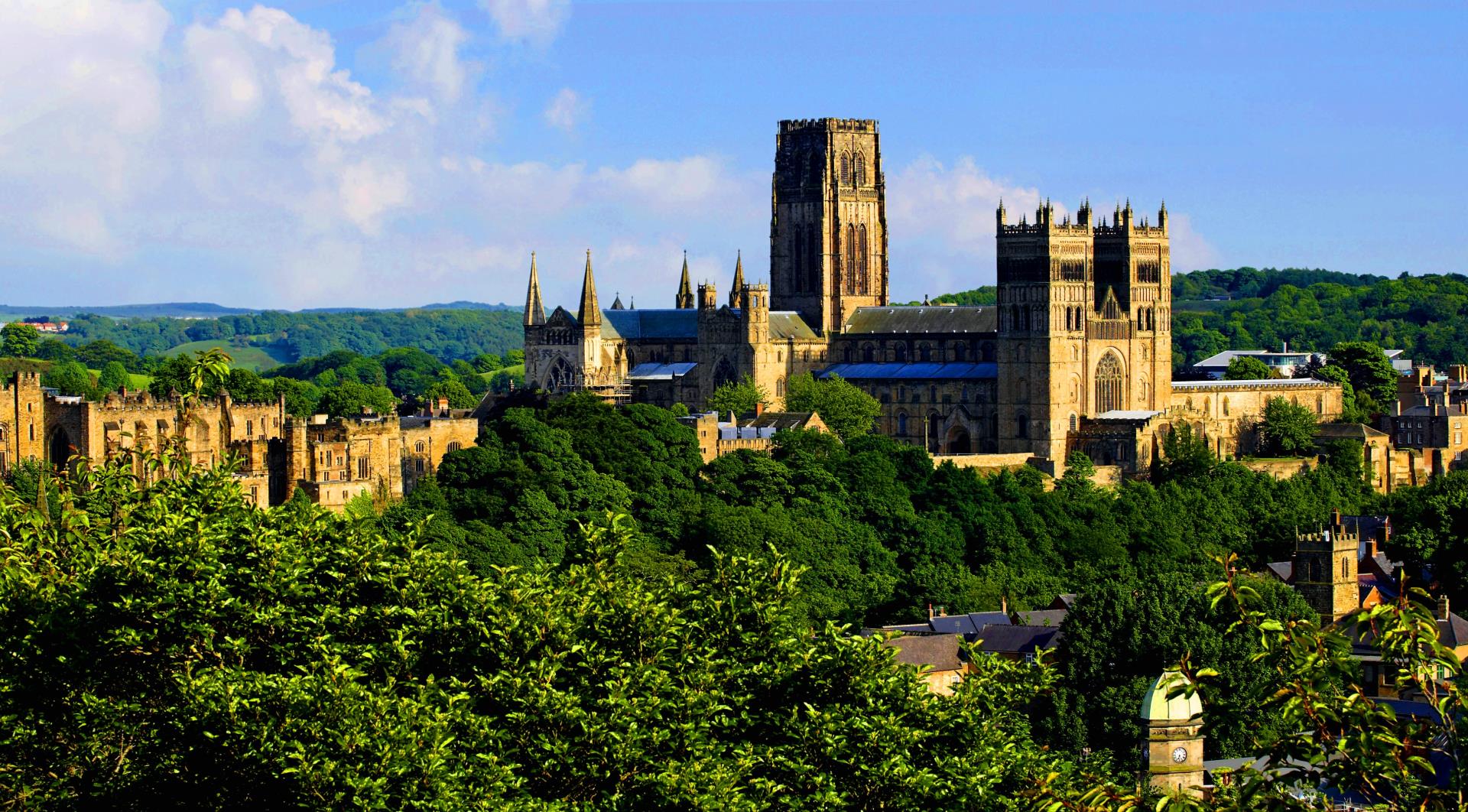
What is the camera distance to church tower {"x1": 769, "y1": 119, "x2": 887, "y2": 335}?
123938 millimetres

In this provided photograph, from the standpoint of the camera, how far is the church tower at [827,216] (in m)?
124

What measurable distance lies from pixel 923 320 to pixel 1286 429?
18171mm

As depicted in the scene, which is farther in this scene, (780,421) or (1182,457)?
(780,421)

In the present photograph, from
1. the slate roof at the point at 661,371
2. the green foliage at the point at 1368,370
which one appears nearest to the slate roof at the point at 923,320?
the slate roof at the point at 661,371

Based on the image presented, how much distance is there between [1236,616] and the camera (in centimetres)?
2475

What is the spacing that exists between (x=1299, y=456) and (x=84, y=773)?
3252 inches

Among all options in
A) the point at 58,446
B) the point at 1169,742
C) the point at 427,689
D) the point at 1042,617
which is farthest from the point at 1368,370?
the point at 427,689

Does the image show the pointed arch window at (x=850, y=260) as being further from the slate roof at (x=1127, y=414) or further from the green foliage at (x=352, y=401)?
the green foliage at (x=352, y=401)

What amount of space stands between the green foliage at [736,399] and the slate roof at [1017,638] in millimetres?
46799

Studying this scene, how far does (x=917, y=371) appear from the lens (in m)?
114

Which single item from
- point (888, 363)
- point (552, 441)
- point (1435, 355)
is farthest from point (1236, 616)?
point (1435, 355)

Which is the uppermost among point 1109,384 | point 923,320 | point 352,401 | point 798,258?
point 798,258

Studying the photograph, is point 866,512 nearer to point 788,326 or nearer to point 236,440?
point 236,440

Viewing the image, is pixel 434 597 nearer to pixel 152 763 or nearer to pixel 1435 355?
pixel 152 763
